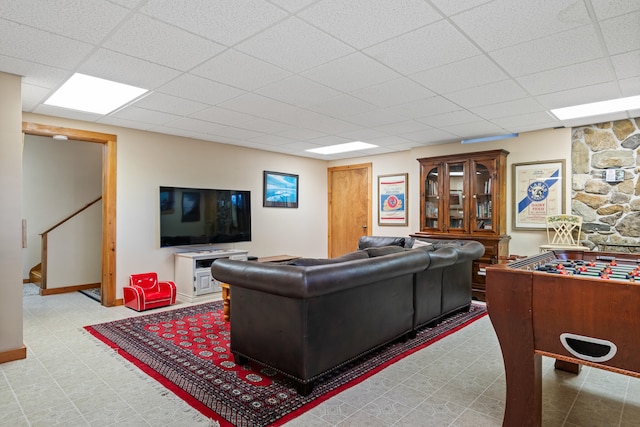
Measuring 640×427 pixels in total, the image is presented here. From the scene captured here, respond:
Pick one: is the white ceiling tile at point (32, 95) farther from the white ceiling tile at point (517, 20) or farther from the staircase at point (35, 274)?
the white ceiling tile at point (517, 20)

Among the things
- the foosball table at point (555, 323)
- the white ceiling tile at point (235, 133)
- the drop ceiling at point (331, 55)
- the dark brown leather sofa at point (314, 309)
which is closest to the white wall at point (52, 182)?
the drop ceiling at point (331, 55)

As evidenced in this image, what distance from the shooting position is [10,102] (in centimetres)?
304

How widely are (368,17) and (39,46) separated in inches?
90.4

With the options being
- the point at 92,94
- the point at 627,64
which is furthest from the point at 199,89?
the point at 627,64

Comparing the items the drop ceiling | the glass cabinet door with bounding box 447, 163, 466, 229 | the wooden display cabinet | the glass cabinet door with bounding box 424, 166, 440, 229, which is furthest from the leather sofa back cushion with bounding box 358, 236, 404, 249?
the drop ceiling

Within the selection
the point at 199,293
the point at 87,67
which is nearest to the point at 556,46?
the point at 87,67

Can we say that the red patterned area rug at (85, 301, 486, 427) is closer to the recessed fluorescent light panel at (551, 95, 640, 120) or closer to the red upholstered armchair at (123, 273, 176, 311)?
the red upholstered armchair at (123, 273, 176, 311)

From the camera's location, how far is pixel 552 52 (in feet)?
8.73

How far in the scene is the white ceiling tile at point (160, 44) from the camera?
2.30m

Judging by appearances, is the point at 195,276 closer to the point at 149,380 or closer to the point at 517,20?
the point at 149,380

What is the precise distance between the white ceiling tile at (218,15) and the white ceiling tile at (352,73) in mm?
750

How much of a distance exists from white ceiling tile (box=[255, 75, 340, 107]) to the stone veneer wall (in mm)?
3613

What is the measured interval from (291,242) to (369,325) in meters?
4.55

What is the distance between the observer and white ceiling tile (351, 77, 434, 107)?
3337 millimetres
